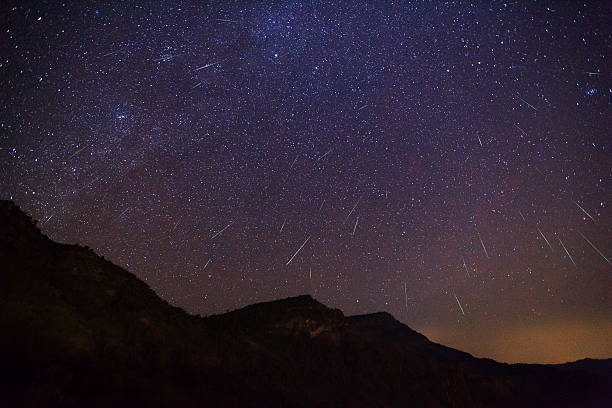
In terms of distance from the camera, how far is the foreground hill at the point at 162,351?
19.3 metres

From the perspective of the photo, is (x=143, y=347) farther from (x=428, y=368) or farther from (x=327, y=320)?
(x=428, y=368)

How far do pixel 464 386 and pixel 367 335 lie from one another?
55.0 ft

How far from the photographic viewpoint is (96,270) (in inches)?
1226

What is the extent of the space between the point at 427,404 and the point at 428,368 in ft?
26.8

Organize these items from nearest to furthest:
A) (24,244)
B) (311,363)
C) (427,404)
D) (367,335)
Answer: (24,244) → (311,363) → (427,404) → (367,335)

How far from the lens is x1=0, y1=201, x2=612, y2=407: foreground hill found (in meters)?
19.3

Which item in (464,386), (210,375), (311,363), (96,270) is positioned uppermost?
(96,270)

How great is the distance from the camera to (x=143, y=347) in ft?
88.6

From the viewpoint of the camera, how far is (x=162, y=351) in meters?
28.2


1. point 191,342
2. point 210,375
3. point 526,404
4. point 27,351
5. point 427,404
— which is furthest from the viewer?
point 526,404

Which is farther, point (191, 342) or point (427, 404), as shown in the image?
point (427, 404)

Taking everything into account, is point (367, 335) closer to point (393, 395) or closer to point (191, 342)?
point (393, 395)

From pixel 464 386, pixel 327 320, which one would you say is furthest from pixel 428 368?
pixel 327 320

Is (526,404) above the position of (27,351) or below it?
below
